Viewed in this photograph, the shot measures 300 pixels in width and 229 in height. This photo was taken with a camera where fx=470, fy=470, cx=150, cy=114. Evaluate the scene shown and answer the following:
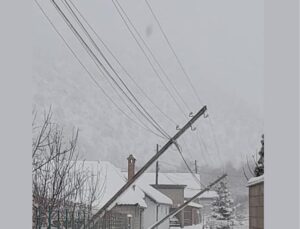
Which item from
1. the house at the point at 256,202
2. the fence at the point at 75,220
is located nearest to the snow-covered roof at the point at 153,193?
the fence at the point at 75,220

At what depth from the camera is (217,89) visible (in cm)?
168

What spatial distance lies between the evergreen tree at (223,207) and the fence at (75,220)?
1.13 feet

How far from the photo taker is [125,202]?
1722mm

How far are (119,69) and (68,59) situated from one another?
0.19 metres

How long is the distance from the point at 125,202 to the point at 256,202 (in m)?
0.49

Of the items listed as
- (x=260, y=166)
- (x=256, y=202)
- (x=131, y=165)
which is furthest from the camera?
(x=131, y=165)

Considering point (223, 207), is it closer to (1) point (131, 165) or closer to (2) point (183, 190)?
(2) point (183, 190)

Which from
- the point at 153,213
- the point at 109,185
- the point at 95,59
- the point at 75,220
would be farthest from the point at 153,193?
the point at 95,59

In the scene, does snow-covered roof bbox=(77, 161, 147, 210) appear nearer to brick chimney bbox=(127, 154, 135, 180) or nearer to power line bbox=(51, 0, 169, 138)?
brick chimney bbox=(127, 154, 135, 180)

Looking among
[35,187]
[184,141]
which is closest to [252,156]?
[184,141]

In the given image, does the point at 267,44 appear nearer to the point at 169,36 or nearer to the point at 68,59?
the point at 169,36

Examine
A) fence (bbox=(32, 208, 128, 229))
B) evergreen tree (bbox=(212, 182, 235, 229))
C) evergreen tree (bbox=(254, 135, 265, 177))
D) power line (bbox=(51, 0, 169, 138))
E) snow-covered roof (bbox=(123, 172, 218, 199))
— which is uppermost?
power line (bbox=(51, 0, 169, 138))

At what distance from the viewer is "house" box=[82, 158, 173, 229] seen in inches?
66.0

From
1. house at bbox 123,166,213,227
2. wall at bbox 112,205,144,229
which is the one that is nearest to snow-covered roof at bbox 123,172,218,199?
house at bbox 123,166,213,227
